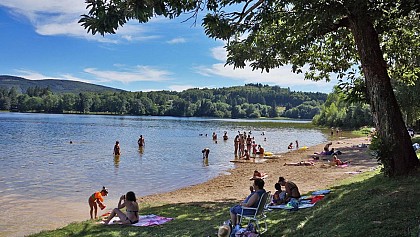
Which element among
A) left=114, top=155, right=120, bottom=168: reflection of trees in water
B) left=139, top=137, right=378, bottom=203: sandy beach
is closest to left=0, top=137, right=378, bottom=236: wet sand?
left=139, top=137, right=378, bottom=203: sandy beach

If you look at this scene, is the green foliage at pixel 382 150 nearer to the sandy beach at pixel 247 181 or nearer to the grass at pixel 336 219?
the grass at pixel 336 219

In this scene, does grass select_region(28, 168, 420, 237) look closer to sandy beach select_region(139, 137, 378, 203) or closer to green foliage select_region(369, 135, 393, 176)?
green foliage select_region(369, 135, 393, 176)

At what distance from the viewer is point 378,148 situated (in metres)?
9.15

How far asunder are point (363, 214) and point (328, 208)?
4.80 feet

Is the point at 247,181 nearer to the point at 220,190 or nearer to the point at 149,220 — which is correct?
the point at 220,190

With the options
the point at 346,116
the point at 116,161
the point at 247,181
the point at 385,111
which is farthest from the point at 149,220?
the point at 346,116

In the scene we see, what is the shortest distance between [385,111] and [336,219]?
144 inches

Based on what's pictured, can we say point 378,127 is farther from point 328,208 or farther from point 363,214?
point 363,214

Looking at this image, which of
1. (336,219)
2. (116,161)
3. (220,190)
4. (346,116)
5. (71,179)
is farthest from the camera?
→ (346,116)

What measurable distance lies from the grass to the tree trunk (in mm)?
444

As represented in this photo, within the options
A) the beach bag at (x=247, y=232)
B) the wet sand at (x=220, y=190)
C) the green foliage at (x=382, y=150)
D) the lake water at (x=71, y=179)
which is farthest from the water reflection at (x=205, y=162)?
the beach bag at (x=247, y=232)

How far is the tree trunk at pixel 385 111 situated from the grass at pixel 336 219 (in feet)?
1.46

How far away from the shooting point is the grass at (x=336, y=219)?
593 cm

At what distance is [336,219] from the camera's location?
22.6ft
